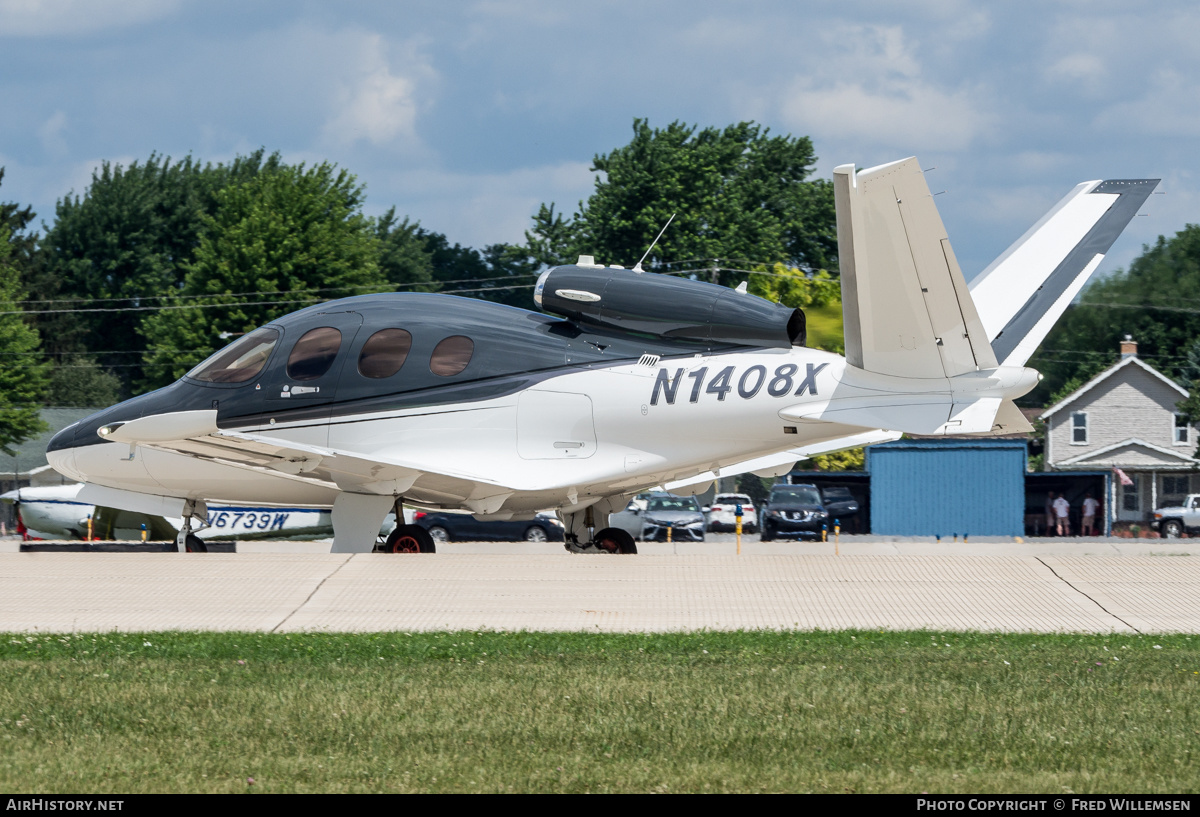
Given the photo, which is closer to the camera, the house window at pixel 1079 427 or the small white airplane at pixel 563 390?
the small white airplane at pixel 563 390

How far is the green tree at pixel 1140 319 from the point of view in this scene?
2628 inches

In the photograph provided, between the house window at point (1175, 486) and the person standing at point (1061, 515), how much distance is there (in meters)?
16.5

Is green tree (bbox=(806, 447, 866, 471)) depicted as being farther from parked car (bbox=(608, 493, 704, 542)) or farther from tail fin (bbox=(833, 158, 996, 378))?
tail fin (bbox=(833, 158, 996, 378))

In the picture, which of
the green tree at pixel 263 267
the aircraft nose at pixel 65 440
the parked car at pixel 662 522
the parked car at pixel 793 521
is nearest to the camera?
the aircraft nose at pixel 65 440

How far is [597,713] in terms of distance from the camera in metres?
7.33

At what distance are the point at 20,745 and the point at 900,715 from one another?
467 centimetres

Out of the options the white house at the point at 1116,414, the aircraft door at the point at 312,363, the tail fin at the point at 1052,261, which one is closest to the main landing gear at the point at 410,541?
the aircraft door at the point at 312,363

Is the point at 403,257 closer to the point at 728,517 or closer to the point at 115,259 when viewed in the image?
the point at 115,259

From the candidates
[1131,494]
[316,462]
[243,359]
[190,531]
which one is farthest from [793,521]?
[1131,494]

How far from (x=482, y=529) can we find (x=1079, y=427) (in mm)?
37700

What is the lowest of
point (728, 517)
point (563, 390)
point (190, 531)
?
point (728, 517)

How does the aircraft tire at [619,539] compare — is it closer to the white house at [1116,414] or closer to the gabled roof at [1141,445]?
the gabled roof at [1141,445]

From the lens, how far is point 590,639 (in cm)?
988
